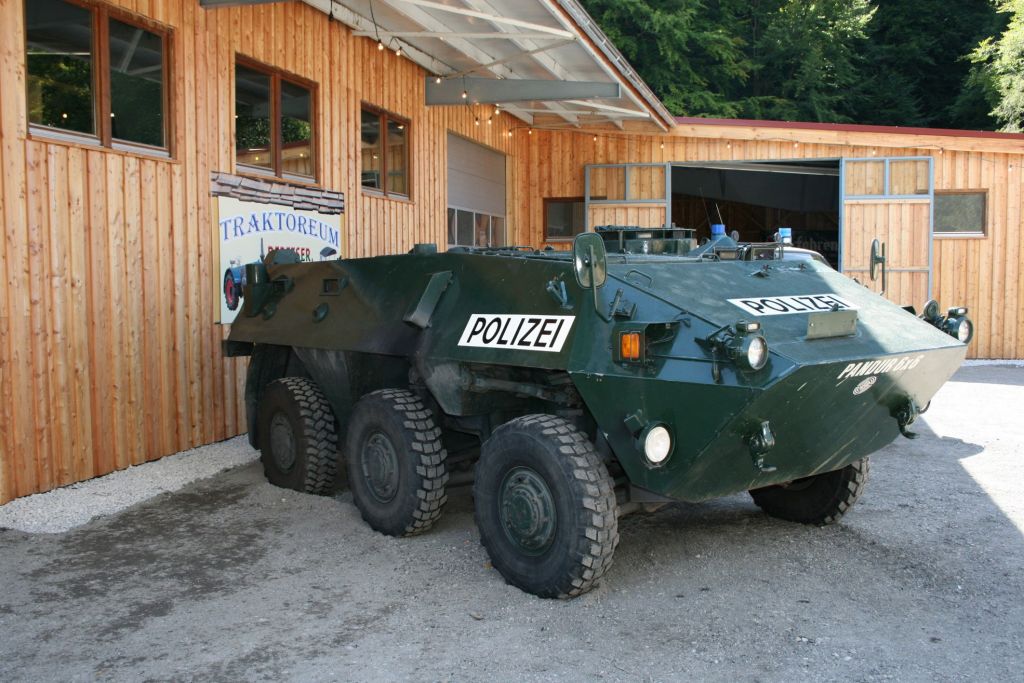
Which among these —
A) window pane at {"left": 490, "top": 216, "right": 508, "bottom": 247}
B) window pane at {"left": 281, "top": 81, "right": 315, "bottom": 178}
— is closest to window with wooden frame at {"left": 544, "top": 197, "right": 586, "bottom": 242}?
window pane at {"left": 490, "top": 216, "right": 508, "bottom": 247}

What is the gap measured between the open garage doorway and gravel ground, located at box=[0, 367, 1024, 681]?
9.58m

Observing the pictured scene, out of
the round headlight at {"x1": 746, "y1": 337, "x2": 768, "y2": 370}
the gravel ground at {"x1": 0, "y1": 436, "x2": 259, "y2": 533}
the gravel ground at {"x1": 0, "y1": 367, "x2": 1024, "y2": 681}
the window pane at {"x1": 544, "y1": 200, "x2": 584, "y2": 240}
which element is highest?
the window pane at {"x1": 544, "y1": 200, "x2": 584, "y2": 240}

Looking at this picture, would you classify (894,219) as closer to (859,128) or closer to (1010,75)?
(859,128)

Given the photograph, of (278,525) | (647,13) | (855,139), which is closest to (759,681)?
(278,525)

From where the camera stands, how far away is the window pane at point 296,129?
949 centimetres

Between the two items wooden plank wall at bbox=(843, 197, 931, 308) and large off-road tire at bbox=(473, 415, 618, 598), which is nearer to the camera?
large off-road tire at bbox=(473, 415, 618, 598)

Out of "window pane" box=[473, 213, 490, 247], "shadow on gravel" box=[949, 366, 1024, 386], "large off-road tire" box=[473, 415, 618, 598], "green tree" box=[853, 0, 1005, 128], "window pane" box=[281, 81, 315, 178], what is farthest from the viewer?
"green tree" box=[853, 0, 1005, 128]

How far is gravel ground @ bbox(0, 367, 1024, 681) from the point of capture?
3961 millimetres

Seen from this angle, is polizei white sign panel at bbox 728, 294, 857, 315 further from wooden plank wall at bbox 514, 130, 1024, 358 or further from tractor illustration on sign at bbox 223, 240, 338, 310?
wooden plank wall at bbox 514, 130, 1024, 358

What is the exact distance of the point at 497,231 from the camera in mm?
16156

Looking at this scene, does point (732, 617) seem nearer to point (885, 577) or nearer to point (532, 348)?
point (885, 577)

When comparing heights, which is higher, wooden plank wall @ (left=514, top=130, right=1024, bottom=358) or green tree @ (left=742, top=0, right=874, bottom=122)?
green tree @ (left=742, top=0, right=874, bottom=122)

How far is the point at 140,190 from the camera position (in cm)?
741

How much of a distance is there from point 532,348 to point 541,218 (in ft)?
41.4
